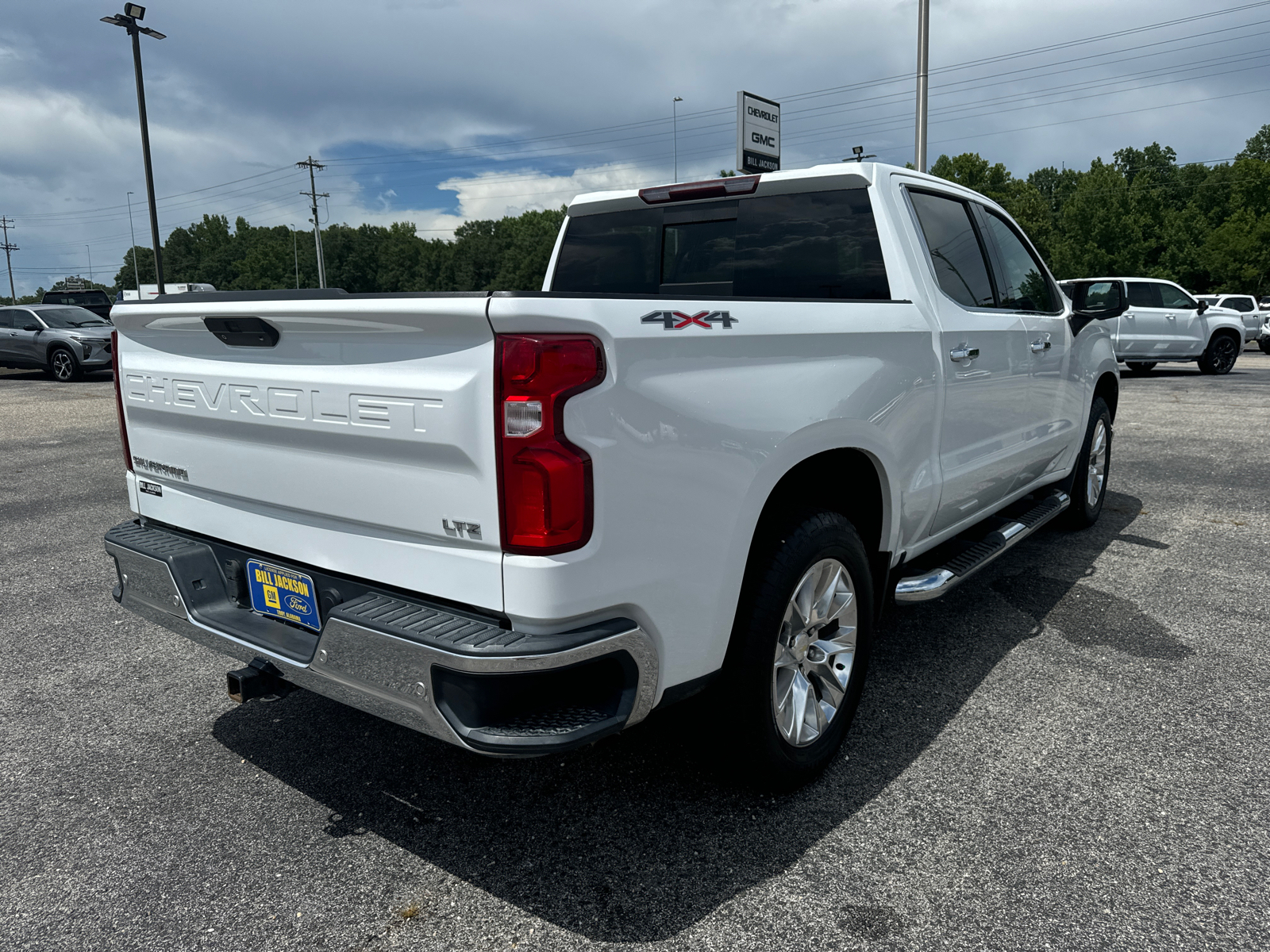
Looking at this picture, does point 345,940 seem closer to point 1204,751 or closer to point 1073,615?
point 1204,751

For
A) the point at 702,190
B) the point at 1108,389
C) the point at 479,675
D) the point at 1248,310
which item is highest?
the point at 702,190

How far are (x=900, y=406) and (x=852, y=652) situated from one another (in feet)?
2.87

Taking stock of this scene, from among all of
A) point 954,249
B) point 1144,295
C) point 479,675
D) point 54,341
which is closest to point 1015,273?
point 954,249

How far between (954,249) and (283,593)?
3.08 m

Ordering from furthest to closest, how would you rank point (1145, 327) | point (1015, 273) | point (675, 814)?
point (1145, 327)
point (1015, 273)
point (675, 814)

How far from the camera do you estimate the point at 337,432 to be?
2.30 meters

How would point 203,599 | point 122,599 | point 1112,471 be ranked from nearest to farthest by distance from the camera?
point 203,599 < point 122,599 < point 1112,471

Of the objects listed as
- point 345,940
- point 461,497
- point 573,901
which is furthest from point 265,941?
point 461,497

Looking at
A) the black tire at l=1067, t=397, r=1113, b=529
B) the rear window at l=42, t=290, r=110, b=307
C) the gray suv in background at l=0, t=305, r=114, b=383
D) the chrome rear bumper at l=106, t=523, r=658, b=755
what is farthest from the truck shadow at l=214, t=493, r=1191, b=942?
the rear window at l=42, t=290, r=110, b=307

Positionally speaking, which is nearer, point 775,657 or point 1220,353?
point 775,657

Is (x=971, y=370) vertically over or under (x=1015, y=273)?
under

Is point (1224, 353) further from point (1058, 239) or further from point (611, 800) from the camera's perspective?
point (1058, 239)

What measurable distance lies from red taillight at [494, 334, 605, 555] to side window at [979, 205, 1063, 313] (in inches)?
117

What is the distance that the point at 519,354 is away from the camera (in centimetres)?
194
